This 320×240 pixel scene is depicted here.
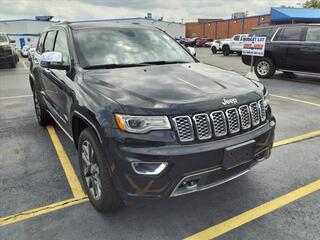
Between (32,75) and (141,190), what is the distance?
4.39m

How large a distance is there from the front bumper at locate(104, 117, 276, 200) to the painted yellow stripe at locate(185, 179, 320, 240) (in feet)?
1.50

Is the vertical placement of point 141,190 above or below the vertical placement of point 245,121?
below

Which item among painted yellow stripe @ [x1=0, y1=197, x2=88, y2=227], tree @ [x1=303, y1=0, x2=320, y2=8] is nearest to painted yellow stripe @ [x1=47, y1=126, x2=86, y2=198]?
painted yellow stripe @ [x1=0, y1=197, x2=88, y2=227]

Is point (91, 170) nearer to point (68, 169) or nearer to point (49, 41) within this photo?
point (68, 169)

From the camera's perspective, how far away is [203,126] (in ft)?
8.00

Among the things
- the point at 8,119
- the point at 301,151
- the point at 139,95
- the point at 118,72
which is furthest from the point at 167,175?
the point at 8,119

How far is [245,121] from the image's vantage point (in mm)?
2709

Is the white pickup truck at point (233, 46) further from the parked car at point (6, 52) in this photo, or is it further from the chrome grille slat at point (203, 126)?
the chrome grille slat at point (203, 126)

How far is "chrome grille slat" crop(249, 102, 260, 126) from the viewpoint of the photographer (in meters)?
2.79

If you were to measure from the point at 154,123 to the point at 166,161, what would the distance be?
306 mm

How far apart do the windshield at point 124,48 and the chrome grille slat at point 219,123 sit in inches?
55.2

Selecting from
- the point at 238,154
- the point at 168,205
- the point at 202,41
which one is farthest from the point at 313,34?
the point at 202,41

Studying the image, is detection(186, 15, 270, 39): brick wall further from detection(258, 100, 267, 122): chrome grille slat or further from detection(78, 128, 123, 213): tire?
detection(78, 128, 123, 213): tire

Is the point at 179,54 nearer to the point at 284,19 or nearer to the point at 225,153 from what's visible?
the point at 225,153
